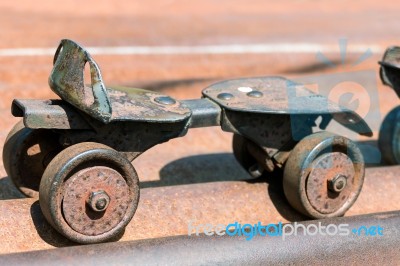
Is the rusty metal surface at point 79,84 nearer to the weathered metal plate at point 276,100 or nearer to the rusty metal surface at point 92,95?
the rusty metal surface at point 92,95

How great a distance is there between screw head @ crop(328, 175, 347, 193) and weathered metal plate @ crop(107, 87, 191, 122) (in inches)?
24.0

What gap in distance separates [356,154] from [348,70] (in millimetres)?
3052

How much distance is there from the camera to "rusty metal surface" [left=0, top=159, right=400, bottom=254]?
2.48m

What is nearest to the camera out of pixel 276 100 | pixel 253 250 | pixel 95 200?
pixel 95 200

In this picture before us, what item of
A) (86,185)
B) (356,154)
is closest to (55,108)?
(86,185)

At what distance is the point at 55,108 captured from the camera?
2.43 metres

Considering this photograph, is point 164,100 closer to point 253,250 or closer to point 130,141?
point 130,141

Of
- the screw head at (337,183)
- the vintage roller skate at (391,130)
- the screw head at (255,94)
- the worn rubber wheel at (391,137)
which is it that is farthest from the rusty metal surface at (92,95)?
the worn rubber wheel at (391,137)

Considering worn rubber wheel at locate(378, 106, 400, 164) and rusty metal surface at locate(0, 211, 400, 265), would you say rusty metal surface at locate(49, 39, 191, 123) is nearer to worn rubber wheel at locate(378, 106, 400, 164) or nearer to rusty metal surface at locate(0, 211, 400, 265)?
rusty metal surface at locate(0, 211, 400, 265)

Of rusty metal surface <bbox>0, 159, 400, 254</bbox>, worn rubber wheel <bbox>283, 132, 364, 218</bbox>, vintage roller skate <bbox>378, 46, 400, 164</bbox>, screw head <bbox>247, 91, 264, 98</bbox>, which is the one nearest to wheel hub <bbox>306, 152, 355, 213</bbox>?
worn rubber wheel <bbox>283, 132, 364, 218</bbox>

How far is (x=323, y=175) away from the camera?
9.11 feet

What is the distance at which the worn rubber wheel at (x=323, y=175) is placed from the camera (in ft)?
9.00

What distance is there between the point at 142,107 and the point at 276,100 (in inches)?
22.9

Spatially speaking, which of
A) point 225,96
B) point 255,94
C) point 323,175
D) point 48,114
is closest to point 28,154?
point 48,114
